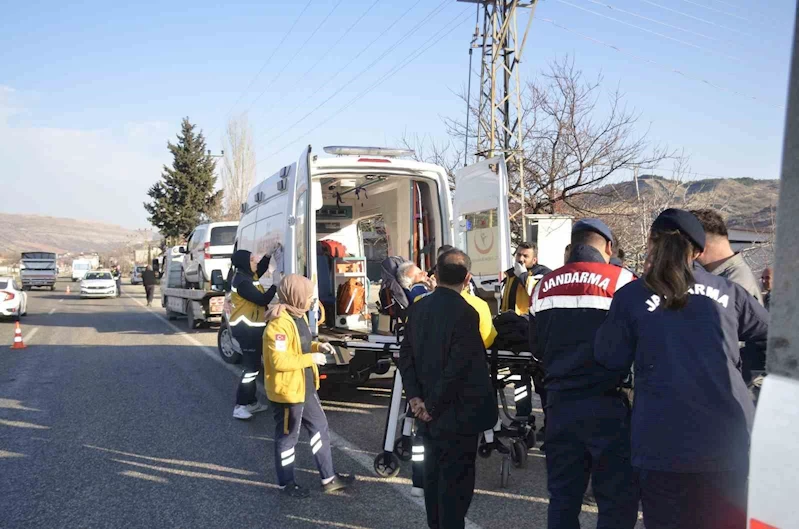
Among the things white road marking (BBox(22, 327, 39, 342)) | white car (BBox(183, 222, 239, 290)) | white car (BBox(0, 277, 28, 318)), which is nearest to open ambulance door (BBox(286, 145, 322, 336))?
white car (BBox(183, 222, 239, 290))

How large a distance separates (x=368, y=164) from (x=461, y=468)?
15.0 feet

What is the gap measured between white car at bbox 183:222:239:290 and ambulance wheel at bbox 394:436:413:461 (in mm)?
11600

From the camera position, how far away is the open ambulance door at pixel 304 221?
7.09m

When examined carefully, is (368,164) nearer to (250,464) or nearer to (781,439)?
(250,464)

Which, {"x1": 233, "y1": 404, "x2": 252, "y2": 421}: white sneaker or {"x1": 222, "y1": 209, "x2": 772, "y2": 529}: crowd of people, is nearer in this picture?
{"x1": 222, "y1": 209, "x2": 772, "y2": 529}: crowd of people

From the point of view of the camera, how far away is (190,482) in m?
5.28

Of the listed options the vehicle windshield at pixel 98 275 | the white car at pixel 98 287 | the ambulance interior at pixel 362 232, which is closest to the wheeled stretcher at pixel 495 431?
the ambulance interior at pixel 362 232

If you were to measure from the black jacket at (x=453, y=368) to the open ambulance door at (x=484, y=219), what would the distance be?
3.58 meters

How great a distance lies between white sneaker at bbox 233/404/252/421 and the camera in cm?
727

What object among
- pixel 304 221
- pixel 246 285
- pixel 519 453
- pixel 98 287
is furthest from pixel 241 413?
pixel 98 287

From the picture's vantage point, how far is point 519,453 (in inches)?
219

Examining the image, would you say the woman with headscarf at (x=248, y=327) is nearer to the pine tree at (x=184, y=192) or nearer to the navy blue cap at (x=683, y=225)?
the navy blue cap at (x=683, y=225)

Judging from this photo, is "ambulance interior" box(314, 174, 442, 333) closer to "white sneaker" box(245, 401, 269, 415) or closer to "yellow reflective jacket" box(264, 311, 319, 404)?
"white sneaker" box(245, 401, 269, 415)

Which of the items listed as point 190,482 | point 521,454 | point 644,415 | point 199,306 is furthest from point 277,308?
point 199,306
